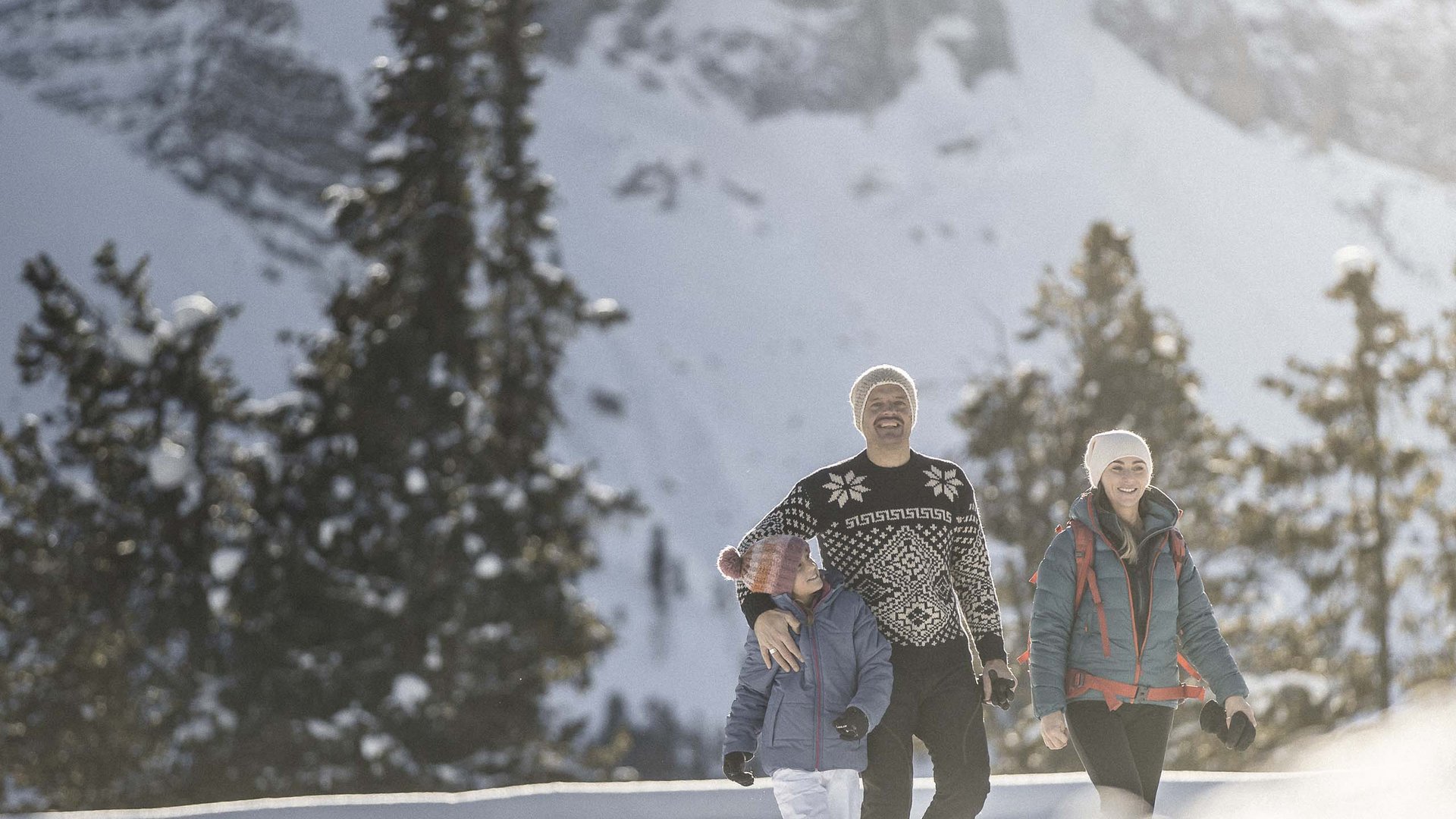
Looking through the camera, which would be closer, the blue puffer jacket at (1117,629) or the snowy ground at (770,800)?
the blue puffer jacket at (1117,629)

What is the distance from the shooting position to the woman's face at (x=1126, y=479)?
17.8 ft

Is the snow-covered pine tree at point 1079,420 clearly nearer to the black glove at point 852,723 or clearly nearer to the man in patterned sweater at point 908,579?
the man in patterned sweater at point 908,579

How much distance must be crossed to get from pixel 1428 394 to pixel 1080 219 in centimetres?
16038

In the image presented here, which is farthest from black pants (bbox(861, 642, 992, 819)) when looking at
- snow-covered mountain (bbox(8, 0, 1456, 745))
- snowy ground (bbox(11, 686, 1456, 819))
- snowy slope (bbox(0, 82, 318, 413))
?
snowy slope (bbox(0, 82, 318, 413))

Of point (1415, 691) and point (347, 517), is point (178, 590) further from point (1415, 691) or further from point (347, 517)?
point (1415, 691)

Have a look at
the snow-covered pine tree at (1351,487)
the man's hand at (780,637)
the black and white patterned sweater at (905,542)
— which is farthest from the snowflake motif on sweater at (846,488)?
the snow-covered pine tree at (1351,487)

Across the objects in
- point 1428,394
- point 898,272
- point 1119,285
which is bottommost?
point 1428,394

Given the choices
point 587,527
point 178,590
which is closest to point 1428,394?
point 587,527

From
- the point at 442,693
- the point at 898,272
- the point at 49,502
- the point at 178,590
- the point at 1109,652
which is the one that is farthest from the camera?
the point at 898,272

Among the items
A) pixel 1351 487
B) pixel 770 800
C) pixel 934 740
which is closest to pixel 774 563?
pixel 934 740

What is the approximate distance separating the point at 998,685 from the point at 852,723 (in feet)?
2.44

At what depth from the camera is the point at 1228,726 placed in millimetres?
5301

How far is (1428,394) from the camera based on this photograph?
23.0 m

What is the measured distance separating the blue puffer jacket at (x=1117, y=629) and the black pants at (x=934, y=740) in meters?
0.26
